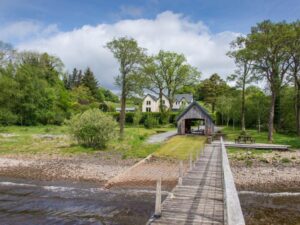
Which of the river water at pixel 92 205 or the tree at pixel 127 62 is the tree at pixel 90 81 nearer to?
the tree at pixel 127 62

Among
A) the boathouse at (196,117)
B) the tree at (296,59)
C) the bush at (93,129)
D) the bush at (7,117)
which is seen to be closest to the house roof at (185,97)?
the tree at (296,59)

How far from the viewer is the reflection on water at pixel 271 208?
8.66m

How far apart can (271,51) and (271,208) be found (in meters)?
21.5

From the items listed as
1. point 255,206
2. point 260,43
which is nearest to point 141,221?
point 255,206

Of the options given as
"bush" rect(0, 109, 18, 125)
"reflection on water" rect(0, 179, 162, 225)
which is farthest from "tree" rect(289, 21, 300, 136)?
"bush" rect(0, 109, 18, 125)

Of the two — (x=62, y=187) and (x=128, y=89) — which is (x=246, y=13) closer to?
(x=62, y=187)

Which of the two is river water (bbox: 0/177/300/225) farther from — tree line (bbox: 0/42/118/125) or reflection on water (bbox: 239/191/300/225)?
tree line (bbox: 0/42/118/125)

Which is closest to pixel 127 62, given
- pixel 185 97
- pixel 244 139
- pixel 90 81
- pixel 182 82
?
pixel 244 139

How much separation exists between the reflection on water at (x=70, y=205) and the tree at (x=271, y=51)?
66.5 ft

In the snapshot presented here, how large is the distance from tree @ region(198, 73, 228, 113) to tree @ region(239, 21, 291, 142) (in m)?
34.0

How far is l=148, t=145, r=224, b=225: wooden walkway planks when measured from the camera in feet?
22.1

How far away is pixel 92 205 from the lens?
384 inches

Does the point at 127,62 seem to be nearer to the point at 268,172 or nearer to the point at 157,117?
the point at 268,172

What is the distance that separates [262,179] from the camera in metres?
13.4
